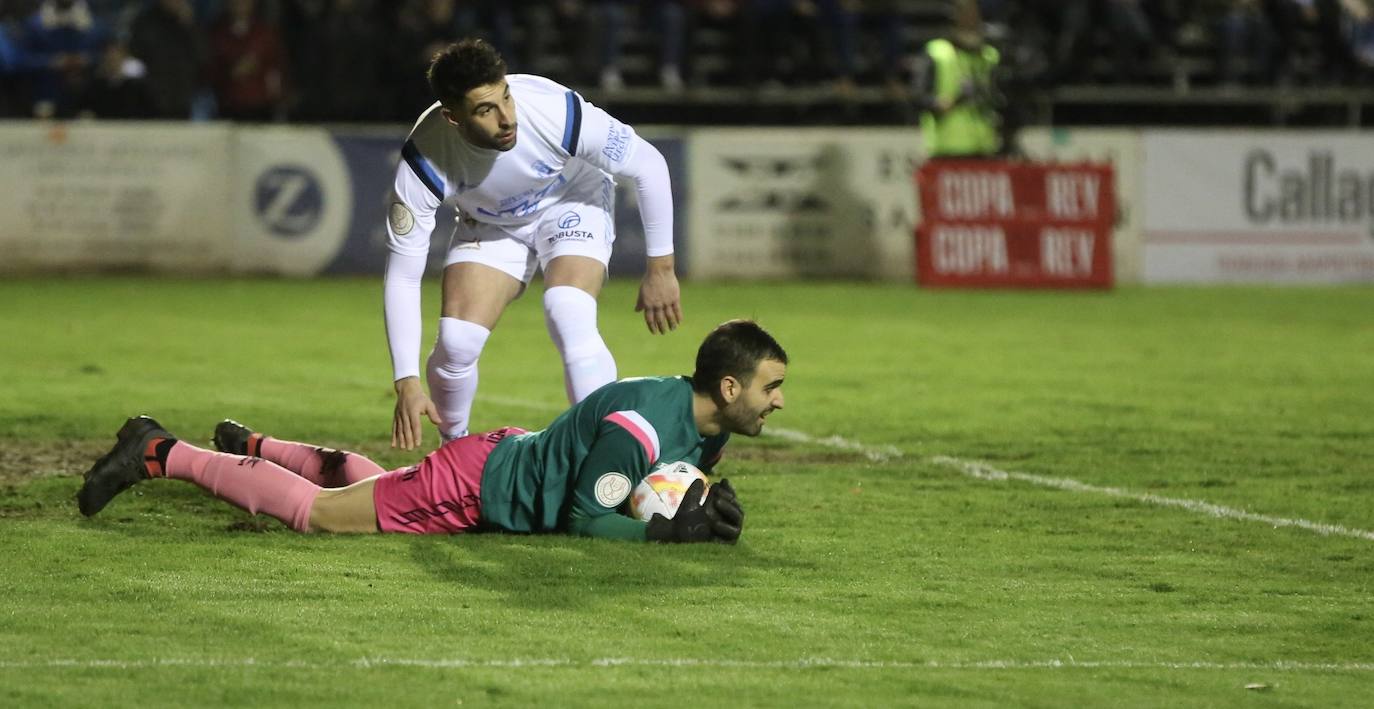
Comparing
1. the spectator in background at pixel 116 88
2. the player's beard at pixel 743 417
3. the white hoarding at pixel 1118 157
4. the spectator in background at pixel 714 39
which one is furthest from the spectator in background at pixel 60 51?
the player's beard at pixel 743 417

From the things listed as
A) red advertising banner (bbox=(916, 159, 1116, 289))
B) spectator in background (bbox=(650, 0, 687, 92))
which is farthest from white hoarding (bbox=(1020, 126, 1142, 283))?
spectator in background (bbox=(650, 0, 687, 92))

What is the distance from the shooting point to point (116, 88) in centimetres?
1986

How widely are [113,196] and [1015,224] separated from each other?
8.57 m

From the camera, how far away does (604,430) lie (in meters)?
6.48

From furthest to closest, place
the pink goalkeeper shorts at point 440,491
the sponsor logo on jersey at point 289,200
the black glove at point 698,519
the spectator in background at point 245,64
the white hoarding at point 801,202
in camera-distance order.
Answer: the spectator in background at point 245,64 < the white hoarding at point 801,202 < the sponsor logo on jersey at point 289,200 < the pink goalkeeper shorts at point 440,491 < the black glove at point 698,519

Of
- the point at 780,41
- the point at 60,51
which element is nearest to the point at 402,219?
the point at 60,51

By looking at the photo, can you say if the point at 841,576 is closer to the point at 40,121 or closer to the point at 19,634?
the point at 19,634

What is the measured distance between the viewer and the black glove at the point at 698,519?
260 inches

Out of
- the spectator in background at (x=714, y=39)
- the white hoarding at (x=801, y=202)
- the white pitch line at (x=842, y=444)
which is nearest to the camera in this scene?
the white pitch line at (x=842, y=444)

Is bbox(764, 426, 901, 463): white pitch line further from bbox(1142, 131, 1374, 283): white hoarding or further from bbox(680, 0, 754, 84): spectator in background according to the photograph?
bbox(680, 0, 754, 84): spectator in background

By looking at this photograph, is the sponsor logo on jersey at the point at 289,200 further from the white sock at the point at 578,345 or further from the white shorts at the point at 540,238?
the white sock at the point at 578,345

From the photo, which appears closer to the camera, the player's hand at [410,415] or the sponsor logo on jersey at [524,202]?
the player's hand at [410,415]

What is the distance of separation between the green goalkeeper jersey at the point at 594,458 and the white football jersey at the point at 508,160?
99cm

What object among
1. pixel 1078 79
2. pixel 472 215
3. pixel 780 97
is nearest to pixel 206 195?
pixel 780 97
